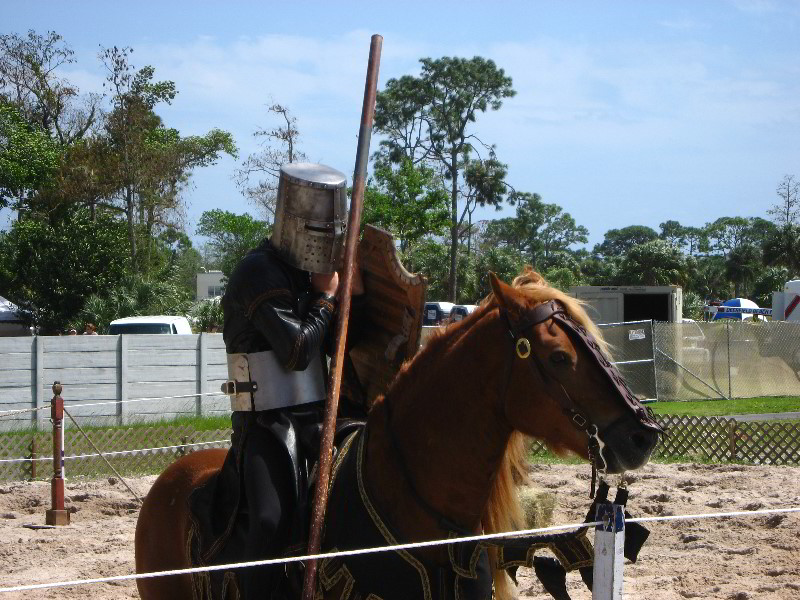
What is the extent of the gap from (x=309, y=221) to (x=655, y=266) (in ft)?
154

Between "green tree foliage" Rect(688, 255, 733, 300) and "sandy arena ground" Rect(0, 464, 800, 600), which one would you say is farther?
"green tree foliage" Rect(688, 255, 733, 300)

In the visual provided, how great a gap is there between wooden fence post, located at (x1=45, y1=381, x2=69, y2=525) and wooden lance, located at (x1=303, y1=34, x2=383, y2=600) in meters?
6.84

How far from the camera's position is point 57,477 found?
957 cm

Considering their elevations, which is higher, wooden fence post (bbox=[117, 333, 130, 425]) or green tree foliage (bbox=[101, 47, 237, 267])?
green tree foliage (bbox=[101, 47, 237, 267])

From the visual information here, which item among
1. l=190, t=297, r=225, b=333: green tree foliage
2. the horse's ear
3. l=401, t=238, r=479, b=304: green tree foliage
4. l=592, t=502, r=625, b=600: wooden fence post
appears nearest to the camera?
l=592, t=502, r=625, b=600: wooden fence post

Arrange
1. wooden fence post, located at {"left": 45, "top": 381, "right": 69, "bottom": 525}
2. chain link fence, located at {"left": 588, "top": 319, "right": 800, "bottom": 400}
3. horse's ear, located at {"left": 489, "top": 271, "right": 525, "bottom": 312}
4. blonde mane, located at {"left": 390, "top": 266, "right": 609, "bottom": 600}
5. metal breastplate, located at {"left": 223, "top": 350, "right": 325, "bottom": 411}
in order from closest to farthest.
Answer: horse's ear, located at {"left": 489, "top": 271, "right": 525, "bottom": 312} → blonde mane, located at {"left": 390, "top": 266, "right": 609, "bottom": 600} → metal breastplate, located at {"left": 223, "top": 350, "right": 325, "bottom": 411} → wooden fence post, located at {"left": 45, "top": 381, "right": 69, "bottom": 525} → chain link fence, located at {"left": 588, "top": 319, "right": 800, "bottom": 400}

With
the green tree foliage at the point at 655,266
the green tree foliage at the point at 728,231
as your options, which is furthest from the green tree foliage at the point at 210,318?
the green tree foliage at the point at 728,231

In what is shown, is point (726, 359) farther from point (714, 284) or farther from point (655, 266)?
point (714, 284)

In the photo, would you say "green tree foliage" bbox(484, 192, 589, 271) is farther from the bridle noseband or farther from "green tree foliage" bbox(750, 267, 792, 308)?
the bridle noseband

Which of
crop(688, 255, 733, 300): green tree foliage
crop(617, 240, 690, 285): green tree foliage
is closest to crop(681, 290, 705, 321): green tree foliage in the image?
crop(617, 240, 690, 285): green tree foliage

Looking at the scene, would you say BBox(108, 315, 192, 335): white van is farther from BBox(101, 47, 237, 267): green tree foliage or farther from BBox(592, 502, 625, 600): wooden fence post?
BBox(592, 502, 625, 600): wooden fence post

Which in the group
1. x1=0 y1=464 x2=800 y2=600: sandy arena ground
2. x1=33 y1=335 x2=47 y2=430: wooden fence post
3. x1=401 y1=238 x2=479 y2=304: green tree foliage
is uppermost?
x1=401 y1=238 x2=479 y2=304: green tree foliage

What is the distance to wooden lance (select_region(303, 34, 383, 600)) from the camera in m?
3.33

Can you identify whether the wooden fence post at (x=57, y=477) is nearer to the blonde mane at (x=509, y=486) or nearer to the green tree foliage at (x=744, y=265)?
the blonde mane at (x=509, y=486)
